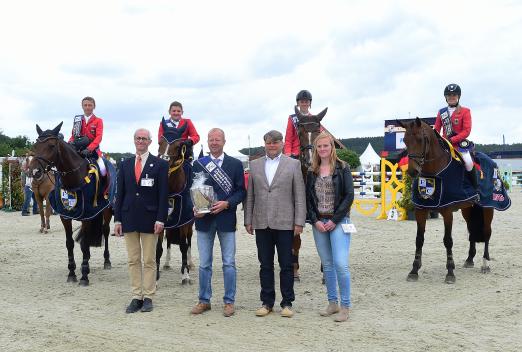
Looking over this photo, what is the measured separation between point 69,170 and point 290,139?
3151 millimetres

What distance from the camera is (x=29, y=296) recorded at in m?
7.16

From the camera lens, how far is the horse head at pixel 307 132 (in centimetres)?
697

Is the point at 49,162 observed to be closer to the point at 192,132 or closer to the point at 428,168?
the point at 192,132

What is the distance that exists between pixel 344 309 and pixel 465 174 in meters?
3.58

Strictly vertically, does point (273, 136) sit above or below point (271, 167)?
above

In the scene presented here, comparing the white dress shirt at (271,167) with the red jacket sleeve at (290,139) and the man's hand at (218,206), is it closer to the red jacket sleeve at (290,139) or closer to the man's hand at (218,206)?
the man's hand at (218,206)

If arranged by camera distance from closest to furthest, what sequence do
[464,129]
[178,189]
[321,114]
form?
[321,114] → [178,189] → [464,129]

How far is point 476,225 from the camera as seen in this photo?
8984mm

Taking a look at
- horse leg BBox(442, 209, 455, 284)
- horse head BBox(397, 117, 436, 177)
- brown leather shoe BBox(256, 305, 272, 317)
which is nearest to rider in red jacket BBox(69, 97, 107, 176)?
brown leather shoe BBox(256, 305, 272, 317)

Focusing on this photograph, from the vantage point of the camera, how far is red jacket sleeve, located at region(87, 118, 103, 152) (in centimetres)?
826

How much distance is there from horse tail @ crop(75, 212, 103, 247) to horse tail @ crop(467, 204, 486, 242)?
19.6ft

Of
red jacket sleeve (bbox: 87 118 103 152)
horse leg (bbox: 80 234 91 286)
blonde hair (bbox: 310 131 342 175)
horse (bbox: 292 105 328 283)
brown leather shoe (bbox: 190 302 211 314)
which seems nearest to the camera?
blonde hair (bbox: 310 131 342 175)

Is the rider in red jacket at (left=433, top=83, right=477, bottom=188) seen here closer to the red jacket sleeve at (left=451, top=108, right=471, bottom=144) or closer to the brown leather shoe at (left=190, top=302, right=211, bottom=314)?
the red jacket sleeve at (left=451, top=108, right=471, bottom=144)

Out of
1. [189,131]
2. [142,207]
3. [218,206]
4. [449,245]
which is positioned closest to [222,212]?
[218,206]
